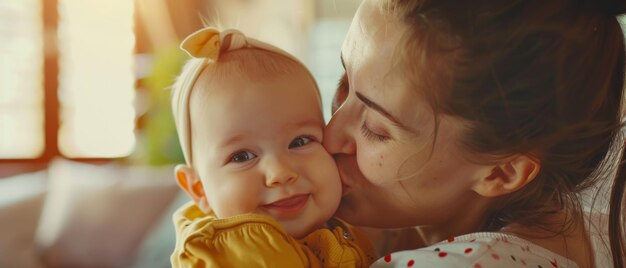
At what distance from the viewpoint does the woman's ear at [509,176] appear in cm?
85

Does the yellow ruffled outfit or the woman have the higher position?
the woman

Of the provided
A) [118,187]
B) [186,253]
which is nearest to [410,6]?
[186,253]

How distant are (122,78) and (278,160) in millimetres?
3599

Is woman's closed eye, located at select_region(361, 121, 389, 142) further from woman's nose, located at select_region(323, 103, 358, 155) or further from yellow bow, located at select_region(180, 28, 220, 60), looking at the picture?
yellow bow, located at select_region(180, 28, 220, 60)

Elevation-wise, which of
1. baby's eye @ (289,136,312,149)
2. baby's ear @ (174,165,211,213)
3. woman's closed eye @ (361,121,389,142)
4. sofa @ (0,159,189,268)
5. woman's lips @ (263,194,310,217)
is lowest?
sofa @ (0,159,189,268)

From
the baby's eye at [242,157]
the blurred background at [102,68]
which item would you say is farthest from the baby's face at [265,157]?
the blurred background at [102,68]

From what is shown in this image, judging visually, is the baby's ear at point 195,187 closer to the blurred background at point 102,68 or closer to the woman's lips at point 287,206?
the woman's lips at point 287,206

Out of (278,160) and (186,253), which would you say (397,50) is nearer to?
(278,160)

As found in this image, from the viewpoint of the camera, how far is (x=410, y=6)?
838 millimetres

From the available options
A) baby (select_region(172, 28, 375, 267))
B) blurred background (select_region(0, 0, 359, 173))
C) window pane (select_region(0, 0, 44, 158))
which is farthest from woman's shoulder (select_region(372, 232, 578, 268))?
window pane (select_region(0, 0, 44, 158))

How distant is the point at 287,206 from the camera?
898 millimetres

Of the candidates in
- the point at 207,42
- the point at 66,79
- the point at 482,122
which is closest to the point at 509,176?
the point at 482,122

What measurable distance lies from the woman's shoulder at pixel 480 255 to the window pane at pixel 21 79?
386cm

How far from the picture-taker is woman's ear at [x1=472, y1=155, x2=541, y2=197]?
0.85m
